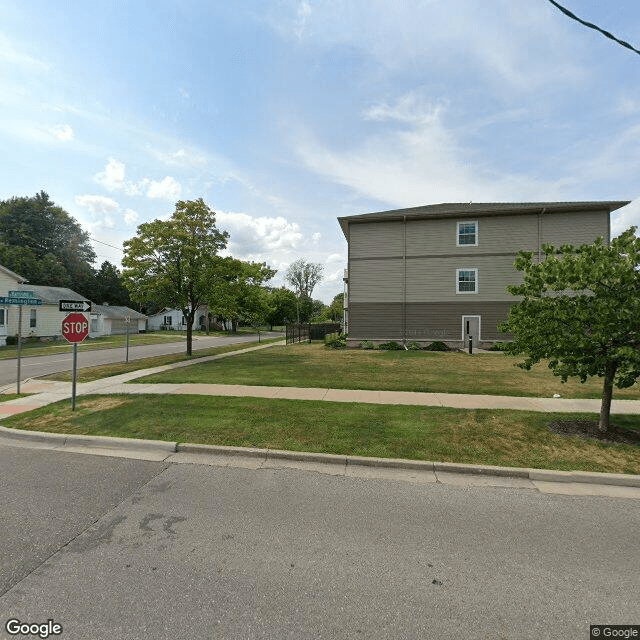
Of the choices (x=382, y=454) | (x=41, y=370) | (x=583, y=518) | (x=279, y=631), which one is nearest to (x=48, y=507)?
(x=279, y=631)

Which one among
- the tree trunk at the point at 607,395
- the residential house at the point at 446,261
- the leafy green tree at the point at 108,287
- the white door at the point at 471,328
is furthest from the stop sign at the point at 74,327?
the leafy green tree at the point at 108,287

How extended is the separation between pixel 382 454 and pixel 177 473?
2.95m

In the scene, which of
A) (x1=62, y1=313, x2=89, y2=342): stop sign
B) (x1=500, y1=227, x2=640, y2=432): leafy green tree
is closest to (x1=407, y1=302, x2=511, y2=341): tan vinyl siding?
(x1=500, y1=227, x2=640, y2=432): leafy green tree

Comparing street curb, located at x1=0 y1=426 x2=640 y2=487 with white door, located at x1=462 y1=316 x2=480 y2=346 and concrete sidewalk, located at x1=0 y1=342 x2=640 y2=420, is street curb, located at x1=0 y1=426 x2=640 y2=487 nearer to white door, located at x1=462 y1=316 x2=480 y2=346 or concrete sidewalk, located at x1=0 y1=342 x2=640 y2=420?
concrete sidewalk, located at x1=0 y1=342 x2=640 y2=420

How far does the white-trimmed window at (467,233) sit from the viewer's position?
2138 centimetres

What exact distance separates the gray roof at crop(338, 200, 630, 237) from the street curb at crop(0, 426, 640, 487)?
63.1 feet

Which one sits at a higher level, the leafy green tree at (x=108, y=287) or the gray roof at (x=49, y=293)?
the leafy green tree at (x=108, y=287)

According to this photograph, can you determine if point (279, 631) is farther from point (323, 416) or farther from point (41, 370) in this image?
point (41, 370)

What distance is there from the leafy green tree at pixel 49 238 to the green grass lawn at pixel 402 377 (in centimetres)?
4475

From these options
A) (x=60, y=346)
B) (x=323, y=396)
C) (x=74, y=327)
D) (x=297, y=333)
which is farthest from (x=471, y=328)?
(x=60, y=346)

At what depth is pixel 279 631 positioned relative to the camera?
2250 millimetres

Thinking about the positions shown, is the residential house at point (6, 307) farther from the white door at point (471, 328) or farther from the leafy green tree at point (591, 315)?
the leafy green tree at point (591, 315)

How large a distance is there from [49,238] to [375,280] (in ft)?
180

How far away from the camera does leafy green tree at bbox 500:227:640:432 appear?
543cm
